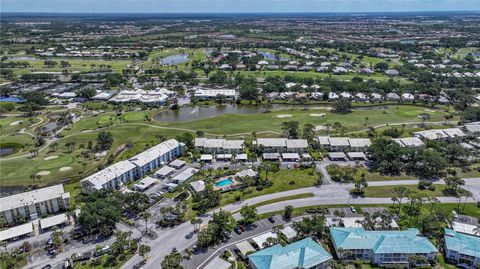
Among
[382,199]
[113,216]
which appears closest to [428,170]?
[382,199]

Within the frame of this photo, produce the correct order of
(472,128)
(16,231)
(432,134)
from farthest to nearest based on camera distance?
(472,128) → (432,134) → (16,231)

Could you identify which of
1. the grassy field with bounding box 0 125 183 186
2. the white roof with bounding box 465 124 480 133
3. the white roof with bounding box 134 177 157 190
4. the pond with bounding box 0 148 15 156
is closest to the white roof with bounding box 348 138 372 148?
the white roof with bounding box 465 124 480 133

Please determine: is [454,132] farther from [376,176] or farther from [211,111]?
[211,111]

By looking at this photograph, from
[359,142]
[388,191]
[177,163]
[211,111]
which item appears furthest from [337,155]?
[211,111]

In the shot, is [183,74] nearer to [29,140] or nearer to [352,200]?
[29,140]

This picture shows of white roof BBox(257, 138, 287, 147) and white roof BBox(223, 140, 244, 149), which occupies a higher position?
white roof BBox(257, 138, 287, 147)

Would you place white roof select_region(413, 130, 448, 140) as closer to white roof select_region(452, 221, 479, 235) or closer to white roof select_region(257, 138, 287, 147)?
white roof select_region(257, 138, 287, 147)

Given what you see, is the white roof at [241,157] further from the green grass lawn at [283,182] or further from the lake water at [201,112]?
the lake water at [201,112]
